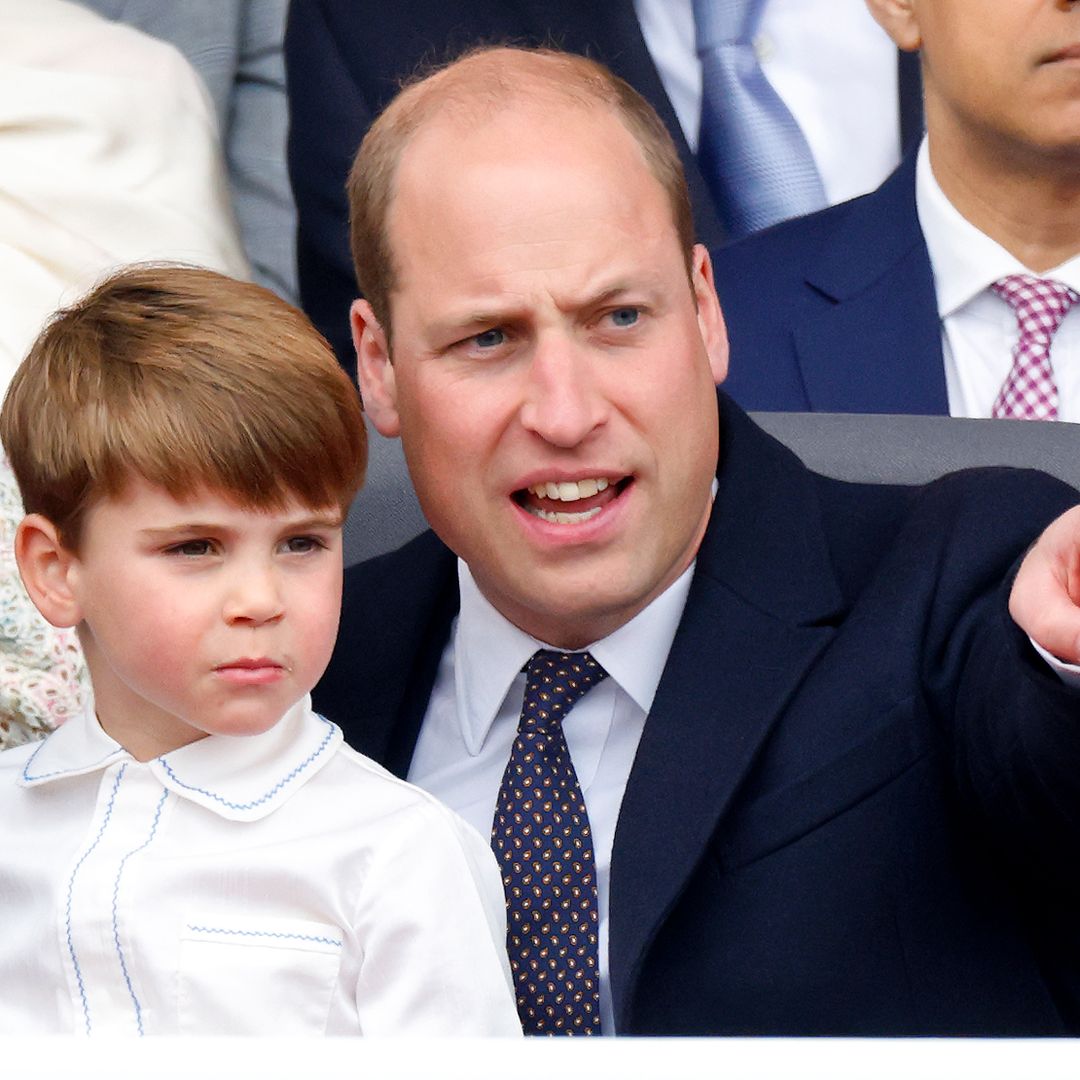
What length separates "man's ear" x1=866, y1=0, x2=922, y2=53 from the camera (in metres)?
2.00

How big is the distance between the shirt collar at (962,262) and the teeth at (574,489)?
711mm

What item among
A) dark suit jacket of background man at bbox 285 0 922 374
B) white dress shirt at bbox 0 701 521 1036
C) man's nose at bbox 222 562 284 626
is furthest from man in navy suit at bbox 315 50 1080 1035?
dark suit jacket of background man at bbox 285 0 922 374

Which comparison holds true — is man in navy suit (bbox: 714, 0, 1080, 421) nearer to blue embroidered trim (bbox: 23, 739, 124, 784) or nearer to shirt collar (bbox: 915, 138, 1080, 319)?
shirt collar (bbox: 915, 138, 1080, 319)

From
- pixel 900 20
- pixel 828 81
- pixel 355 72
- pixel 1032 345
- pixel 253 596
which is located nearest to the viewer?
pixel 253 596

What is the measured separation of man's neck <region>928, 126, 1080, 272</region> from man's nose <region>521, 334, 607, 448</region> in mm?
780

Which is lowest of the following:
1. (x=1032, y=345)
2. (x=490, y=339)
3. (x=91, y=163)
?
(x=1032, y=345)

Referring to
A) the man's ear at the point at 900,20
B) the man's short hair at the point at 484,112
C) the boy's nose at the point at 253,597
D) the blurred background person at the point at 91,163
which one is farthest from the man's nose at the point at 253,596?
the man's ear at the point at 900,20

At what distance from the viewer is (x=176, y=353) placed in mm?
1026

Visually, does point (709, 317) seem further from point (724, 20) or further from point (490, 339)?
point (724, 20)

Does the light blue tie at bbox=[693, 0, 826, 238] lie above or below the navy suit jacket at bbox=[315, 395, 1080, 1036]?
above

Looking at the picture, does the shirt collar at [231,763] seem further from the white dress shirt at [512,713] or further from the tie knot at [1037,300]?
the tie knot at [1037,300]

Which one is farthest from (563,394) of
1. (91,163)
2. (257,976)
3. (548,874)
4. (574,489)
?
(91,163)

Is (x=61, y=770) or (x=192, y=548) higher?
(x=192, y=548)

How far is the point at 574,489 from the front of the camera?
1.24 metres
